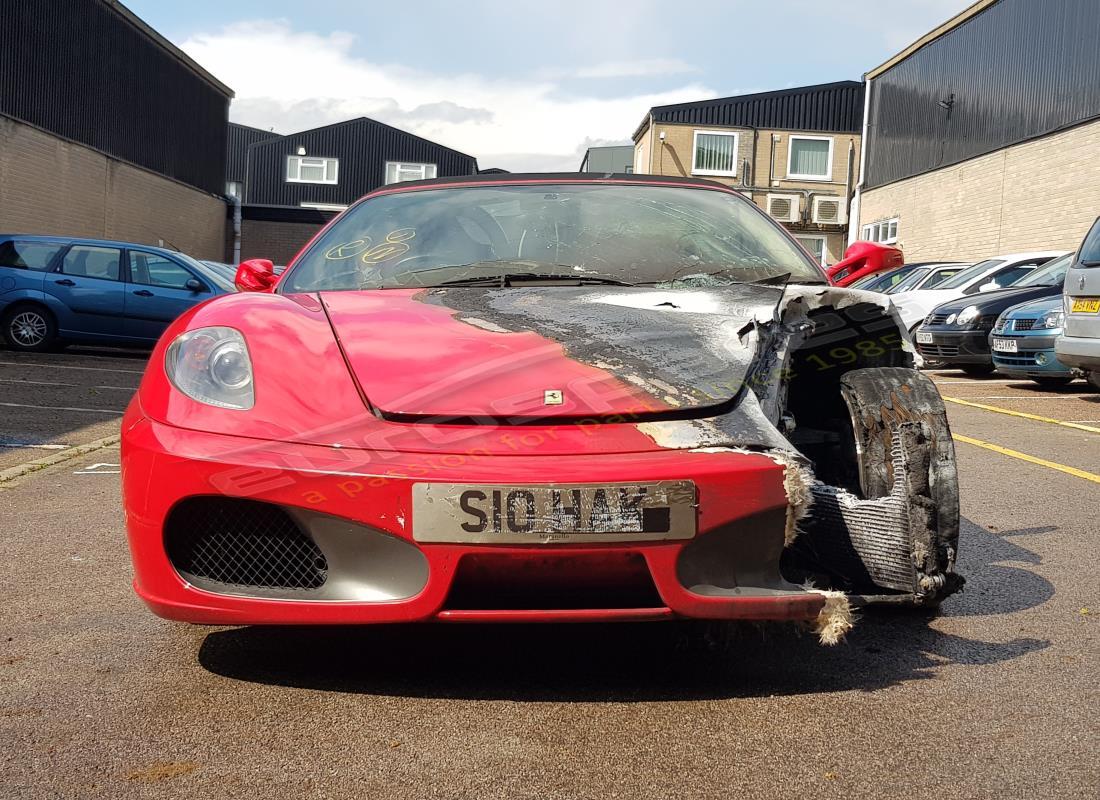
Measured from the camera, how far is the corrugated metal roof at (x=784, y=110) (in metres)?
41.4

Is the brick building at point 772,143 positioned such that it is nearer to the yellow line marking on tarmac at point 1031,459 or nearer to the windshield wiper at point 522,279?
the yellow line marking on tarmac at point 1031,459

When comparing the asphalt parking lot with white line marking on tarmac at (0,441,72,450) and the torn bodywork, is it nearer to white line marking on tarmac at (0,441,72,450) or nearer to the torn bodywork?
the torn bodywork

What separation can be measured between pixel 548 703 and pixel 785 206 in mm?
39474

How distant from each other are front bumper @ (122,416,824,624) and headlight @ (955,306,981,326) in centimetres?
1186

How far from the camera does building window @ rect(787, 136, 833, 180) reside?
4122cm

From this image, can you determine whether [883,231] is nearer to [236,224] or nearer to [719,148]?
[719,148]

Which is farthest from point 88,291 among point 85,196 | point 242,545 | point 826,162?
point 826,162

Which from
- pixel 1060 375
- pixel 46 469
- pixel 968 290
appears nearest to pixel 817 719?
pixel 46 469

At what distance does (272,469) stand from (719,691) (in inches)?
45.8

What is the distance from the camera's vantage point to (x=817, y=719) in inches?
101

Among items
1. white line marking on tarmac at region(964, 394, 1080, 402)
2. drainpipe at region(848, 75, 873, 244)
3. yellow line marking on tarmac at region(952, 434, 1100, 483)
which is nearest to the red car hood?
yellow line marking on tarmac at region(952, 434, 1100, 483)

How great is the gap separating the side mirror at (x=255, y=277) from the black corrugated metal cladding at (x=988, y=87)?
64.6ft

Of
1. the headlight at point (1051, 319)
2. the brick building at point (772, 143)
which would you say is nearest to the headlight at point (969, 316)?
the headlight at point (1051, 319)

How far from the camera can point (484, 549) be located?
2463mm
